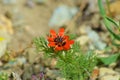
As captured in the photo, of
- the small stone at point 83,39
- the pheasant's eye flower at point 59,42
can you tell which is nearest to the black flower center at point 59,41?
the pheasant's eye flower at point 59,42

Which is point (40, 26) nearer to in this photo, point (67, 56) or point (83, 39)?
point (83, 39)

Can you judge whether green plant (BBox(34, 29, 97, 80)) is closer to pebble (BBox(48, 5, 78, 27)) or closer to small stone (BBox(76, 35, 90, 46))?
small stone (BBox(76, 35, 90, 46))

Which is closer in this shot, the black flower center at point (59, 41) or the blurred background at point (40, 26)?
the black flower center at point (59, 41)

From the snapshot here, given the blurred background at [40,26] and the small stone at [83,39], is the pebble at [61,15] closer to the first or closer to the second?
the blurred background at [40,26]

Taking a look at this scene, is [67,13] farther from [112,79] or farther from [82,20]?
[112,79]

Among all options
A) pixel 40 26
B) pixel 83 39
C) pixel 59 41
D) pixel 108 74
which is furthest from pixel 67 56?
pixel 40 26

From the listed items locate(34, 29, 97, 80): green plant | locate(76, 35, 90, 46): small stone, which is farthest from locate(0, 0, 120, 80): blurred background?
locate(34, 29, 97, 80): green plant

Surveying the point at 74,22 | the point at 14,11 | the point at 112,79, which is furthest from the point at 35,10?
the point at 112,79
